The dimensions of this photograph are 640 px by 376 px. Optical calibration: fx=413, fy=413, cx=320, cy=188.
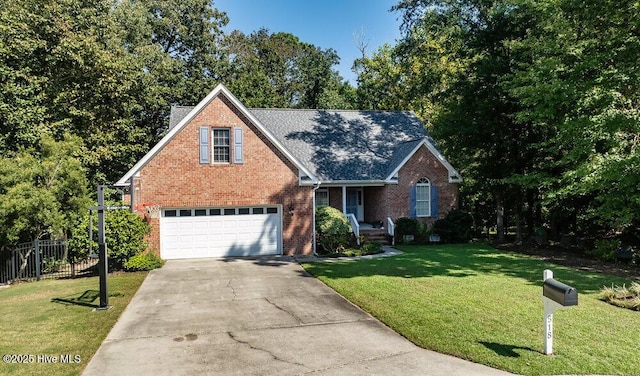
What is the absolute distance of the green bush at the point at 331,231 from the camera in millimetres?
18469

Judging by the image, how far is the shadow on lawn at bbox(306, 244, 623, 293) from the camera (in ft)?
42.7

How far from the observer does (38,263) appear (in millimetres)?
15109

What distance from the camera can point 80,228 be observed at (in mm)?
15000

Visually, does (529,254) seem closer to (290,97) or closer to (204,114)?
(204,114)

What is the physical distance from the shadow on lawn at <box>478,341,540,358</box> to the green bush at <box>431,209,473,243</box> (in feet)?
48.9

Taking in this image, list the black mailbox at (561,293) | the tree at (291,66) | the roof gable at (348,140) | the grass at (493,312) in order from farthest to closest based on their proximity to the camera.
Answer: the tree at (291,66) → the roof gable at (348,140) → the grass at (493,312) → the black mailbox at (561,293)

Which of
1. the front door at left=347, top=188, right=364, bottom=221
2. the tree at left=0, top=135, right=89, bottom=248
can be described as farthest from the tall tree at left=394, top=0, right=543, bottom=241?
the tree at left=0, top=135, right=89, bottom=248

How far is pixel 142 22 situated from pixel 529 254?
29.0 metres

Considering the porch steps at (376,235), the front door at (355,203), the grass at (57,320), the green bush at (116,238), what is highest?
the front door at (355,203)

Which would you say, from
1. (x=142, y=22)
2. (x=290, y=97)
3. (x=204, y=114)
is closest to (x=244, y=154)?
(x=204, y=114)

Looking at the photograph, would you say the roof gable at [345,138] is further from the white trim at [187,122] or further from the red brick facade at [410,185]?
the white trim at [187,122]

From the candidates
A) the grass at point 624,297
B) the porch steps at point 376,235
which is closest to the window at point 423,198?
the porch steps at point 376,235

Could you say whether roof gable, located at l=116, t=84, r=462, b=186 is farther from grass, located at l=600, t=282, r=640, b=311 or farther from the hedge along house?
grass, located at l=600, t=282, r=640, b=311

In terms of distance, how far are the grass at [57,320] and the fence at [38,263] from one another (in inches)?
49.0
